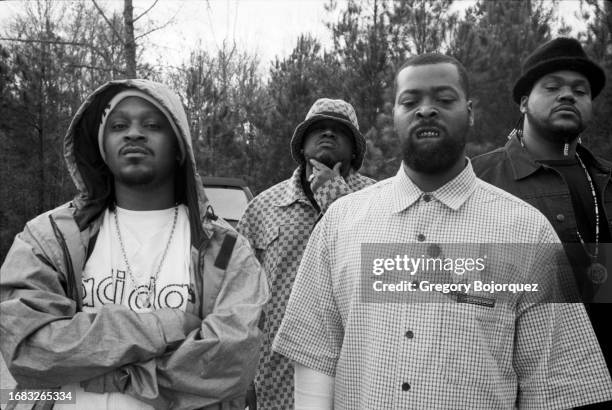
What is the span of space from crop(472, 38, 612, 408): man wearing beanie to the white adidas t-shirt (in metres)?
1.57

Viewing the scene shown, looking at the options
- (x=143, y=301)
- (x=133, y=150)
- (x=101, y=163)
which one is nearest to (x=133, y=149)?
(x=133, y=150)

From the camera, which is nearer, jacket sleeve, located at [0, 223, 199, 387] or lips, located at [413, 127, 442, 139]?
jacket sleeve, located at [0, 223, 199, 387]

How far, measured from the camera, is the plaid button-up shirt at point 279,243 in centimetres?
348

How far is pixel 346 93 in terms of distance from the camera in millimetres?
15305

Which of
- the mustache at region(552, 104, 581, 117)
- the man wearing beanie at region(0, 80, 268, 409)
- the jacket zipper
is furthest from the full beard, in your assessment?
the jacket zipper

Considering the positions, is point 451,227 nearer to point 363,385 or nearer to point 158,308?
point 363,385

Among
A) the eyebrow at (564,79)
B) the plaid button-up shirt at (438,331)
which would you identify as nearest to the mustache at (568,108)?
the eyebrow at (564,79)

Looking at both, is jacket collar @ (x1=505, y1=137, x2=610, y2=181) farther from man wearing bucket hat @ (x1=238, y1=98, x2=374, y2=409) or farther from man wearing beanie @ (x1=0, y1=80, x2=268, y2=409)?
man wearing beanie @ (x1=0, y1=80, x2=268, y2=409)

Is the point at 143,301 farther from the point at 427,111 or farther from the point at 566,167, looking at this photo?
the point at 566,167

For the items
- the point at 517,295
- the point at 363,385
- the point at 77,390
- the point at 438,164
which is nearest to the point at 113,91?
the point at 77,390

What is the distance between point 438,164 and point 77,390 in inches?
57.6

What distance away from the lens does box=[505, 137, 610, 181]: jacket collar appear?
10.3 feet

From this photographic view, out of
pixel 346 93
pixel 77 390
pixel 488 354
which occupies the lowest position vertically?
pixel 77 390
